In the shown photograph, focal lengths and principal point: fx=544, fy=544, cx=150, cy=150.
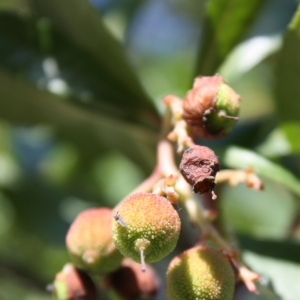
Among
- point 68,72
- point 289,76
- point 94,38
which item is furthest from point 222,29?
point 68,72

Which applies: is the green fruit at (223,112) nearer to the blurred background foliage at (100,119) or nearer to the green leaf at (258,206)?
the blurred background foliage at (100,119)

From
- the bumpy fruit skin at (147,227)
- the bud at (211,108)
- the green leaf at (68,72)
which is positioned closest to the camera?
the bumpy fruit skin at (147,227)

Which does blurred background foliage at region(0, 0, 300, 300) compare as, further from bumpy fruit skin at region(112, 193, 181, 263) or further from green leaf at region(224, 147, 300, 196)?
bumpy fruit skin at region(112, 193, 181, 263)

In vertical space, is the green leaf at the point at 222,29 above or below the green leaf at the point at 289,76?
above

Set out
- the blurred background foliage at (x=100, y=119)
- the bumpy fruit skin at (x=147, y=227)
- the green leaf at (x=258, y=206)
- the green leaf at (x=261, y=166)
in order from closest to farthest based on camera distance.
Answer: the bumpy fruit skin at (x=147, y=227)
the green leaf at (x=261, y=166)
the blurred background foliage at (x=100, y=119)
the green leaf at (x=258, y=206)

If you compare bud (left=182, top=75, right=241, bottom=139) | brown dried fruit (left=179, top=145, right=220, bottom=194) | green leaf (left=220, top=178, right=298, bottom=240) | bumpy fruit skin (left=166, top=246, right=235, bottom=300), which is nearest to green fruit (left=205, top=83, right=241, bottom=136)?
bud (left=182, top=75, right=241, bottom=139)

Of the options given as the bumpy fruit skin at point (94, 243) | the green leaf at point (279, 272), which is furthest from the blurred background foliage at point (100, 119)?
the bumpy fruit skin at point (94, 243)
